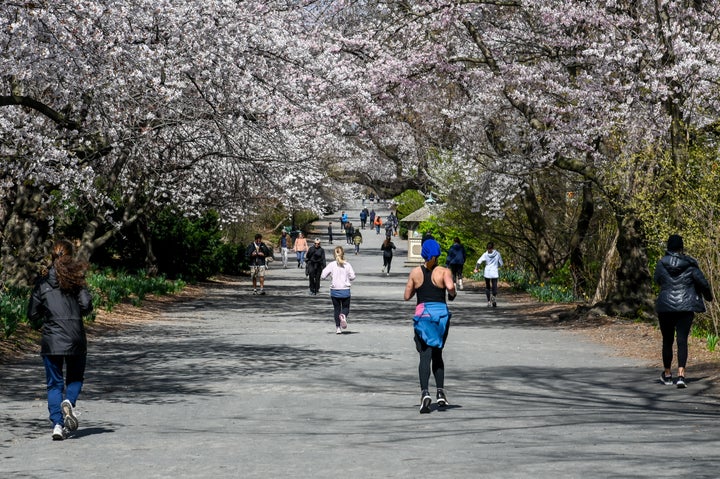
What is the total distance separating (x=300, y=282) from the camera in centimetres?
4284

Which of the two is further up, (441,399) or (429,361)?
(429,361)

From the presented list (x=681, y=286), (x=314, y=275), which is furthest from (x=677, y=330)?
(x=314, y=275)

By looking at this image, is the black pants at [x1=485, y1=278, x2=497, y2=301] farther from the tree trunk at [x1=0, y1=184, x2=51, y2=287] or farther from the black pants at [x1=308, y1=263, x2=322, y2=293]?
the tree trunk at [x1=0, y1=184, x2=51, y2=287]

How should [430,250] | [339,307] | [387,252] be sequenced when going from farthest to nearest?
[387,252], [339,307], [430,250]

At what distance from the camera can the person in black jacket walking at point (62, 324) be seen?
9789 millimetres

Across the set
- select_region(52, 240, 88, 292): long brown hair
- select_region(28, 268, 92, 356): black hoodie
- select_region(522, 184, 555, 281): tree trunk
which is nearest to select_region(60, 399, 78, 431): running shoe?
Answer: select_region(28, 268, 92, 356): black hoodie

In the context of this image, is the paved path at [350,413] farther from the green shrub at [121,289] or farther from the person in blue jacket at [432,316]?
the green shrub at [121,289]

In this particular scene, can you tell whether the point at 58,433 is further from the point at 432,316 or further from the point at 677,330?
the point at 677,330

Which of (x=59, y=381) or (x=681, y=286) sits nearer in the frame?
(x=59, y=381)

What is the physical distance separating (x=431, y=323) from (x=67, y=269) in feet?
12.3

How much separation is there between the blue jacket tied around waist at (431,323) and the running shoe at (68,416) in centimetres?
372

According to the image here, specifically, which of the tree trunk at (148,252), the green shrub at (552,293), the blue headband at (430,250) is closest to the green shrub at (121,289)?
the tree trunk at (148,252)

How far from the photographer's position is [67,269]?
10047 mm

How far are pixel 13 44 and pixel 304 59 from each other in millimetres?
10312
